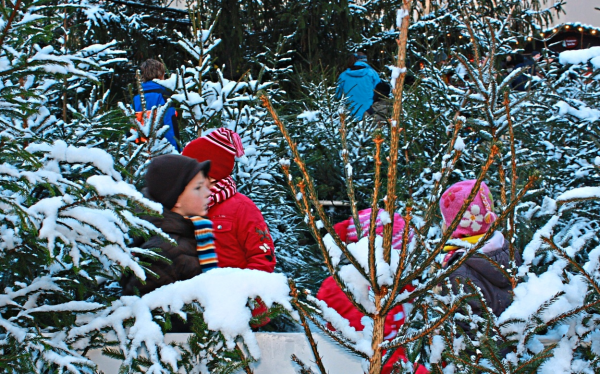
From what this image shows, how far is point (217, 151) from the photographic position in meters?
3.44

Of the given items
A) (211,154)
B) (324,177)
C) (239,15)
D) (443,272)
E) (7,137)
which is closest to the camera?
(443,272)

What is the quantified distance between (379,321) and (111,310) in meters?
0.97

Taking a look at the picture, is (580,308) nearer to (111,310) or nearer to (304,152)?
(111,310)

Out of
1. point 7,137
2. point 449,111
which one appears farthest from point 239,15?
point 7,137

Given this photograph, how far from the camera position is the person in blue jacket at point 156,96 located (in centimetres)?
481

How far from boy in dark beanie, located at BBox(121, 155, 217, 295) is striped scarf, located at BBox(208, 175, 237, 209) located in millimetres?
437

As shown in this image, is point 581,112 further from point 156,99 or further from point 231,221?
point 156,99

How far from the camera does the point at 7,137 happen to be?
184cm

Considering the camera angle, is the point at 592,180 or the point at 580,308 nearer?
the point at 580,308

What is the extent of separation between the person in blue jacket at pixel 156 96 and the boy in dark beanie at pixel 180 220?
201 cm

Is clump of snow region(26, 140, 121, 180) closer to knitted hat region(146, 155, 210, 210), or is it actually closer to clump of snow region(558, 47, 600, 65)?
knitted hat region(146, 155, 210, 210)

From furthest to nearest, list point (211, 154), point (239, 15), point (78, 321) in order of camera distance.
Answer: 1. point (239, 15)
2. point (211, 154)
3. point (78, 321)

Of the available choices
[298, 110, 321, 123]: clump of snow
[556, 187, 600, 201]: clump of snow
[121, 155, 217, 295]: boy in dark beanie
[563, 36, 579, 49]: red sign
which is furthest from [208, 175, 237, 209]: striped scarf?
[563, 36, 579, 49]: red sign

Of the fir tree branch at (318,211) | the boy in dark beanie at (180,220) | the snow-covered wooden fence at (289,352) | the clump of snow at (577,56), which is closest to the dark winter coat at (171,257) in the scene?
the boy in dark beanie at (180,220)
